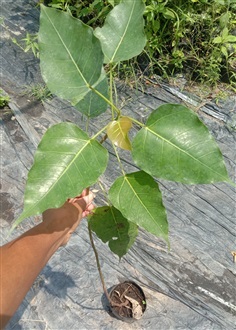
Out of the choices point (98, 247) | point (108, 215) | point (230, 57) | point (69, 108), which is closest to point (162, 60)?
point (230, 57)

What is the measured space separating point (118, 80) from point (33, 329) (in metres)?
1.56

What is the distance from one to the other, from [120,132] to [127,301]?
99cm

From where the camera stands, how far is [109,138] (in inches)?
35.4

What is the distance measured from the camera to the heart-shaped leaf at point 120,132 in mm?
890

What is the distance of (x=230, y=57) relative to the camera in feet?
8.25

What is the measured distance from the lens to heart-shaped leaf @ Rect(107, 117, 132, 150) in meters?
0.89

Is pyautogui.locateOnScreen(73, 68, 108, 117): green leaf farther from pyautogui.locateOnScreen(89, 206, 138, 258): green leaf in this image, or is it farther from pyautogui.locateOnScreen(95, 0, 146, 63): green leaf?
pyautogui.locateOnScreen(89, 206, 138, 258): green leaf

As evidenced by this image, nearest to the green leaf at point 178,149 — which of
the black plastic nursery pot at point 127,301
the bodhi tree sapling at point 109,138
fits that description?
the bodhi tree sapling at point 109,138

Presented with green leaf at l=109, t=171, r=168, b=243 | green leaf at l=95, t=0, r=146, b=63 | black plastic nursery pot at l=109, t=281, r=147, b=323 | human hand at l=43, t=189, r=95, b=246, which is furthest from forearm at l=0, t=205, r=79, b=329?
black plastic nursery pot at l=109, t=281, r=147, b=323

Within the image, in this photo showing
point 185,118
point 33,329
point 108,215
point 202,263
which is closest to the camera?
point 185,118

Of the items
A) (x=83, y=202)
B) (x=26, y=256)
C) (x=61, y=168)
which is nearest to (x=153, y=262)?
(x=83, y=202)

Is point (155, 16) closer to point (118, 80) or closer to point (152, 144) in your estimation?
point (118, 80)

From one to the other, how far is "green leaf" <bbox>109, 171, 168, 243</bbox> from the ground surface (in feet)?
3.17

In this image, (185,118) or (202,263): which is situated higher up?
(185,118)
